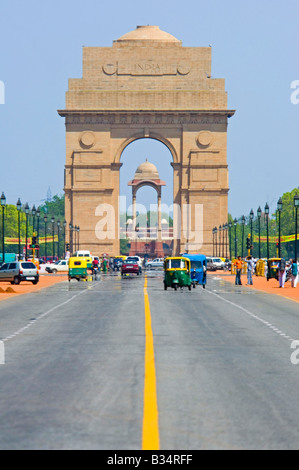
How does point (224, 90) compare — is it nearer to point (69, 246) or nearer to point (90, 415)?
point (69, 246)

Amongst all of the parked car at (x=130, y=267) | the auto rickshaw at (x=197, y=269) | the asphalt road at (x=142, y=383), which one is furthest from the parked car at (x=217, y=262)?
the asphalt road at (x=142, y=383)

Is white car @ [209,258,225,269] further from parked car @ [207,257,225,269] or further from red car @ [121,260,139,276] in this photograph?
red car @ [121,260,139,276]

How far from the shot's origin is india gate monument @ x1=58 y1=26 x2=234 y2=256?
353ft

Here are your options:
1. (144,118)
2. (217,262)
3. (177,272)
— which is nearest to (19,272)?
(177,272)

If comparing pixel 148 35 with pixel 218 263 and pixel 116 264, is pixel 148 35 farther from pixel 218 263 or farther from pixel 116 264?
pixel 116 264

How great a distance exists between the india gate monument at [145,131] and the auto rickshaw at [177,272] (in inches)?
2519

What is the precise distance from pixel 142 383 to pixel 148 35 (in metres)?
102

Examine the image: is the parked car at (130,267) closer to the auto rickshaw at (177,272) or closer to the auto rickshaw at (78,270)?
the auto rickshaw at (78,270)

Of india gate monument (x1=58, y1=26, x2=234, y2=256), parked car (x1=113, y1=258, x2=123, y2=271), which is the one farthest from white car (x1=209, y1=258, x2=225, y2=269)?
india gate monument (x1=58, y1=26, x2=234, y2=256)

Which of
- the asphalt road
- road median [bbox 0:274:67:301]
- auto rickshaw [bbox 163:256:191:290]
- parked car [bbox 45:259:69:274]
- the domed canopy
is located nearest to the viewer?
the asphalt road

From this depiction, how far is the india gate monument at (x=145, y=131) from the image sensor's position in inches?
4240

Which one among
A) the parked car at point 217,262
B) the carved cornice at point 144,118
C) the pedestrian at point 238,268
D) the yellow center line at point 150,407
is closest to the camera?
the yellow center line at point 150,407

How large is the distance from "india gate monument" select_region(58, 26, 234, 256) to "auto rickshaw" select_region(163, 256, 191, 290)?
210ft

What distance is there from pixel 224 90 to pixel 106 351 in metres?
94.2
